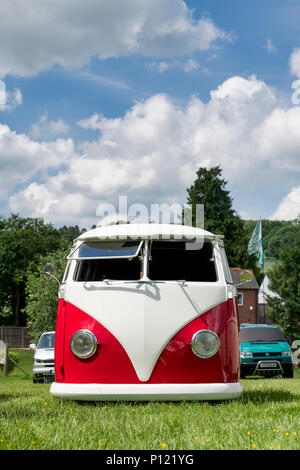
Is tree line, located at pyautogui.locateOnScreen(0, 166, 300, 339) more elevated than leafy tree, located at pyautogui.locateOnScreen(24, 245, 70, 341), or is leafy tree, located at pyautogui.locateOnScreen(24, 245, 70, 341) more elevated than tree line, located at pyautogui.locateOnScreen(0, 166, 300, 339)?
tree line, located at pyautogui.locateOnScreen(0, 166, 300, 339)

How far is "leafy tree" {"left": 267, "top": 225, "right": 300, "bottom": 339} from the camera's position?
4447cm

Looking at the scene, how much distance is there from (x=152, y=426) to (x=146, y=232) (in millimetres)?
2470

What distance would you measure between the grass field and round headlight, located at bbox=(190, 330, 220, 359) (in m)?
0.56

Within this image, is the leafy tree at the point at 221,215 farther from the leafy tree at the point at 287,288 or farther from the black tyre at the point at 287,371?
the black tyre at the point at 287,371

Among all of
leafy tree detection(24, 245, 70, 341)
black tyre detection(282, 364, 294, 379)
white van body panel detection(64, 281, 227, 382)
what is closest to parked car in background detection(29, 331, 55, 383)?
black tyre detection(282, 364, 294, 379)

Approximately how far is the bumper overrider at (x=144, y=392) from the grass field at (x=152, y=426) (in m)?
0.11

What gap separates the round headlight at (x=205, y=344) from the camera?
6469 millimetres

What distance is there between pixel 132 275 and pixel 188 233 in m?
0.96

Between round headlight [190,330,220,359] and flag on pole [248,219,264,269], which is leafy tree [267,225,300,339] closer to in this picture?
flag on pole [248,219,264,269]

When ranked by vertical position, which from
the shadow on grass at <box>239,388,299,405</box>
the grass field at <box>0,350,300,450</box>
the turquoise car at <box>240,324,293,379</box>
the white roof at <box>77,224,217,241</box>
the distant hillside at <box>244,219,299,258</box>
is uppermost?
the distant hillside at <box>244,219,299,258</box>

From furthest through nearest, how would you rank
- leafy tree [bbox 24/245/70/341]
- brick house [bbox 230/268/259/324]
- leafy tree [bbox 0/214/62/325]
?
brick house [bbox 230/268/259/324], leafy tree [bbox 0/214/62/325], leafy tree [bbox 24/245/70/341]

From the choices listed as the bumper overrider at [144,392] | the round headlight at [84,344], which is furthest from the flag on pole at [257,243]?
the round headlight at [84,344]

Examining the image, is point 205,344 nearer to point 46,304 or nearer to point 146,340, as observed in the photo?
point 146,340

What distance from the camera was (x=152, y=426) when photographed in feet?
17.2
